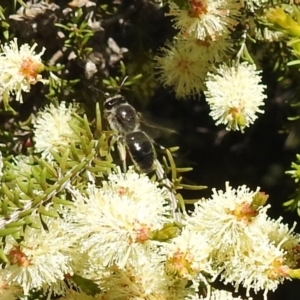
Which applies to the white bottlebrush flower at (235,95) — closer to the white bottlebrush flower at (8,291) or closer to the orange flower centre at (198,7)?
the orange flower centre at (198,7)

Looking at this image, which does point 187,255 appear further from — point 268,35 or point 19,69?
point 268,35

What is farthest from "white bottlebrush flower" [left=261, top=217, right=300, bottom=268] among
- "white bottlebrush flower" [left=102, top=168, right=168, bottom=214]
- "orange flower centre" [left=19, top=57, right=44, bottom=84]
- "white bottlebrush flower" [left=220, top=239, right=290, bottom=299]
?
"orange flower centre" [left=19, top=57, right=44, bottom=84]

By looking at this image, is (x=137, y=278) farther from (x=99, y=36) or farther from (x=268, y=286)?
(x=99, y=36)

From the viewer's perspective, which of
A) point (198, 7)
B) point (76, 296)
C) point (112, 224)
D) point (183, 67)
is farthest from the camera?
point (183, 67)

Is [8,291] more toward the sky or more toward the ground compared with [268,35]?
more toward the ground

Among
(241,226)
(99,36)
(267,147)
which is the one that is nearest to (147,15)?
(99,36)

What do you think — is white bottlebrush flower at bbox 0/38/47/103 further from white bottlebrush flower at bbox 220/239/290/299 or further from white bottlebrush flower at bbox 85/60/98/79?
white bottlebrush flower at bbox 220/239/290/299

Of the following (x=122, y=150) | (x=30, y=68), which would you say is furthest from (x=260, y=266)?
(x=30, y=68)
